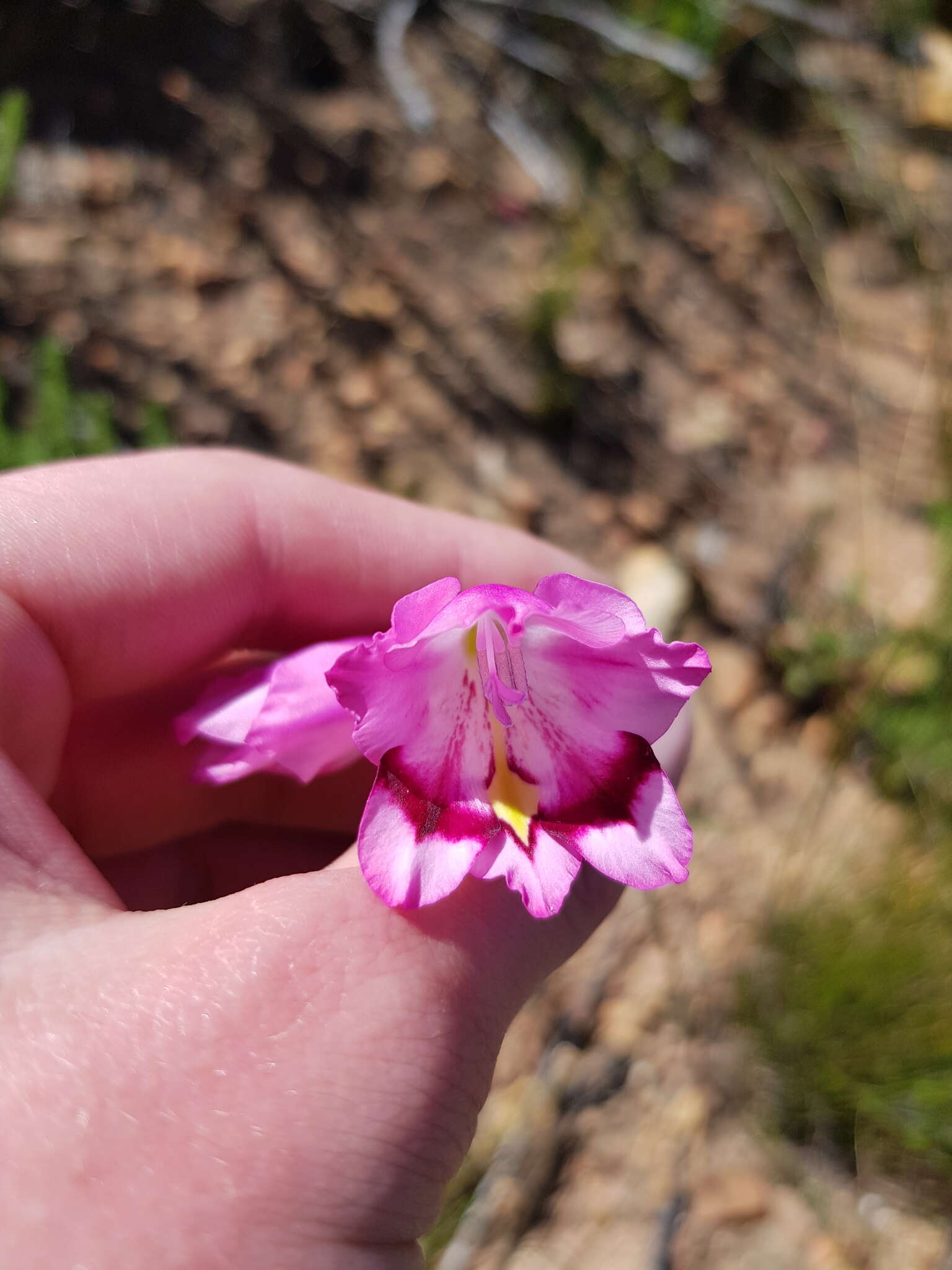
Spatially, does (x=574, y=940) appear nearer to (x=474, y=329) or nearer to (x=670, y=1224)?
(x=670, y=1224)

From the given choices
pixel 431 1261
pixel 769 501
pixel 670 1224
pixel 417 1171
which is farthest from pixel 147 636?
pixel 769 501

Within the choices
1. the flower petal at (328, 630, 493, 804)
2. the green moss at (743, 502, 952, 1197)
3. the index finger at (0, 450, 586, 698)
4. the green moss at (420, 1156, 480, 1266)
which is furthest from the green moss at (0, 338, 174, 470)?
the green moss at (743, 502, 952, 1197)

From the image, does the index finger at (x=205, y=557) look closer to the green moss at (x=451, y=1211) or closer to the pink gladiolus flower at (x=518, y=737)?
the pink gladiolus flower at (x=518, y=737)

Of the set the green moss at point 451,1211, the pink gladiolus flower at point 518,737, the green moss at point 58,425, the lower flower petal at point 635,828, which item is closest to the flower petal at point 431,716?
the pink gladiolus flower at point 518,737

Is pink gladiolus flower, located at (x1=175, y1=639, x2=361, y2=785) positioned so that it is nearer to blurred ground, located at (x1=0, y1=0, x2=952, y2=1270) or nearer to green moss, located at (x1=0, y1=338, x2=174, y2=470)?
green moss, located at (x1=0, y1=338, x2=174, y2=470)

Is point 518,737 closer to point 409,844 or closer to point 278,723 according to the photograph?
point 409,844

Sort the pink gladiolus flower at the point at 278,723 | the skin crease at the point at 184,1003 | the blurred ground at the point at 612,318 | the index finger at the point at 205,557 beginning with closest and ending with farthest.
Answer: the skin crease at the point at 184,1003, the pink gladiolus flower at the point at 278,723, the index finger at the point at 205,557, the blurred ground at the point at 612,318
